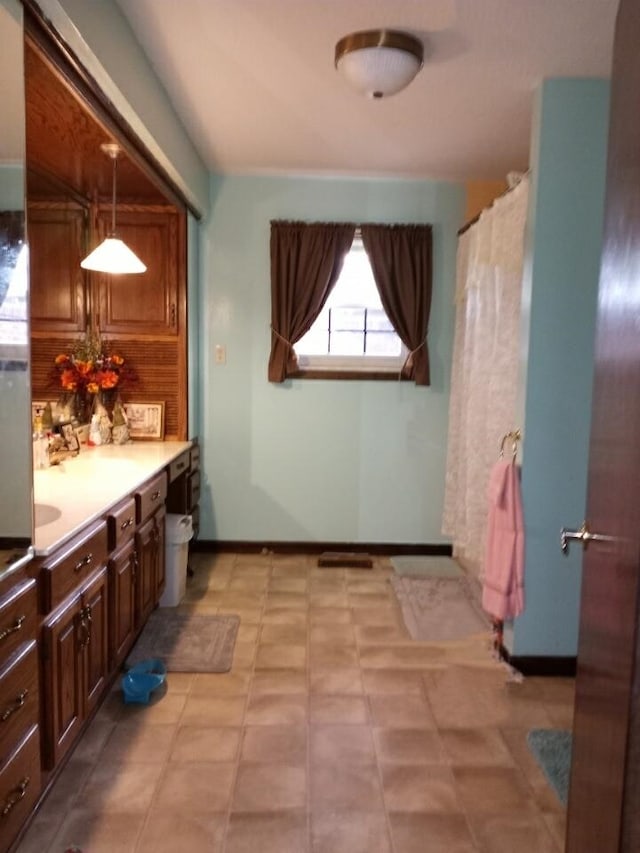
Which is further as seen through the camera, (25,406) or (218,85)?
(218,85)

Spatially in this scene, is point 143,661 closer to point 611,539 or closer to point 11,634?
point 11,634

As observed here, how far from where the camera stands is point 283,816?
1.81 m

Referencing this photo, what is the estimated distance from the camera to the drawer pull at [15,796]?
4.82 feet

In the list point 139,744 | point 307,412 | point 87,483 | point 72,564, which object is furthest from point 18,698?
point 307,412

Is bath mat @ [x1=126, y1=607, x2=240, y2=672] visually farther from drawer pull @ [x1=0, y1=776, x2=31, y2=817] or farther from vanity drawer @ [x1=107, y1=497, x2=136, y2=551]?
drawer pull @ [x1=0, y1=776, x2=31, y2=817]

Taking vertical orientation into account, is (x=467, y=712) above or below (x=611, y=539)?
below

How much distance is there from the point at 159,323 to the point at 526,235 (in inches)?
83.0

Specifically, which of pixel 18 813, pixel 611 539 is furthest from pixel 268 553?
pixel 611 539

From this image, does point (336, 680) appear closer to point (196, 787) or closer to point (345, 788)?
point (345, 788)

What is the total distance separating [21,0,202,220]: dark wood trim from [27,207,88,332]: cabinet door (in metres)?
0.67

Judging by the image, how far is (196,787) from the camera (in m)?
1.93

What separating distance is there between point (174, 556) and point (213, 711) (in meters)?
1.04

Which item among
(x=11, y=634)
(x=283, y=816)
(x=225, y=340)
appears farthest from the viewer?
(x=225, y=340)

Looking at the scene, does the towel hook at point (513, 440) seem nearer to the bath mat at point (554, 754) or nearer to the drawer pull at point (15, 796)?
the bath mat at point (554, 754)
